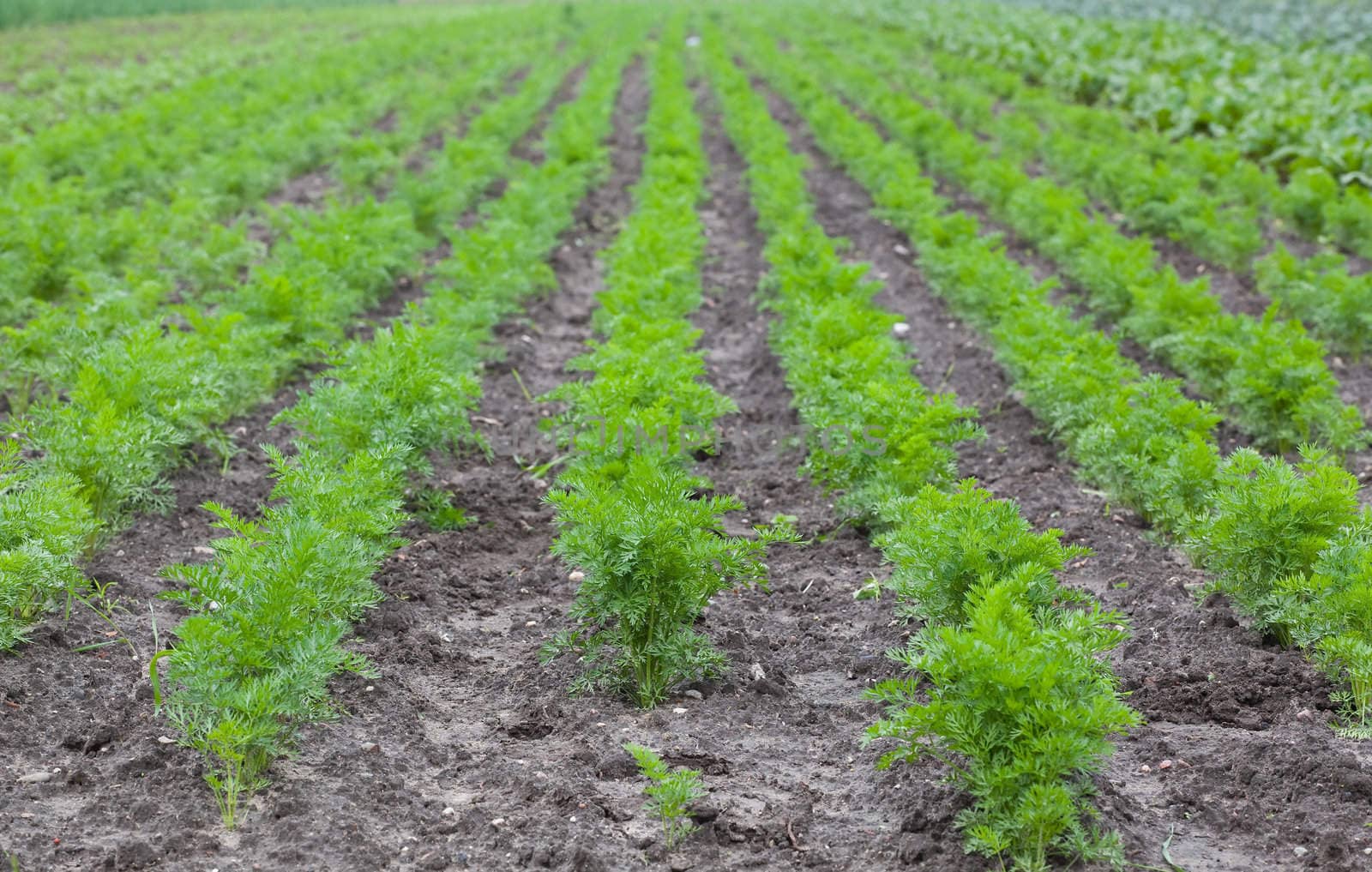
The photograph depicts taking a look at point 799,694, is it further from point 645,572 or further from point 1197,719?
point 1197,719

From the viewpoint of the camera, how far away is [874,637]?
237 inches

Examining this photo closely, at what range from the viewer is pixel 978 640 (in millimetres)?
4180

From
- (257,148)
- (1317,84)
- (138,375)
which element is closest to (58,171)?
(257,148)

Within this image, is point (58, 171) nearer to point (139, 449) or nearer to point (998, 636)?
point (139, 449)

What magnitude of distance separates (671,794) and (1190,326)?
6.11 metres

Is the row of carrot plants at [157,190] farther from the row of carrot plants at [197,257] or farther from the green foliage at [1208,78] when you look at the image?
the green foliage at [1208,78]

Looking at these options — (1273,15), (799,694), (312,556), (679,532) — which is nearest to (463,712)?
(312,556)


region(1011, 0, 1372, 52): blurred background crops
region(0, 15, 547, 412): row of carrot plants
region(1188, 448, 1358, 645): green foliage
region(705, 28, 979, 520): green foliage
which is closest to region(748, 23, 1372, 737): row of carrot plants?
region(1188, 448, 1358, 645): green foliage

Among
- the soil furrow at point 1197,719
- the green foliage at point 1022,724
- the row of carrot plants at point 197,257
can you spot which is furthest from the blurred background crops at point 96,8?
the green foliage at point 1022,724

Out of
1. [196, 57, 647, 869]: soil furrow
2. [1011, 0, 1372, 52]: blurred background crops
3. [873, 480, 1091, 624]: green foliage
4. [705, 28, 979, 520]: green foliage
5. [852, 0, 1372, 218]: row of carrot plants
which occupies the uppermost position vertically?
[873, 480, 1091, 624]: green foliage

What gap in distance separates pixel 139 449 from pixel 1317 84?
18.7m

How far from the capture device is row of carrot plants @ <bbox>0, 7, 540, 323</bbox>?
9.89m

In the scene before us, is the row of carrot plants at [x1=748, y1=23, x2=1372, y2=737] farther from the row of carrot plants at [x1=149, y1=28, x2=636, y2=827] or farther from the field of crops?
the row of carrot plants at [x1=149, y1=28, x2=636, y2=827]

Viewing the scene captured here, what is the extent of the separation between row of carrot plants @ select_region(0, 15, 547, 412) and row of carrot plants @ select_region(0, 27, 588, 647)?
0.81ft
